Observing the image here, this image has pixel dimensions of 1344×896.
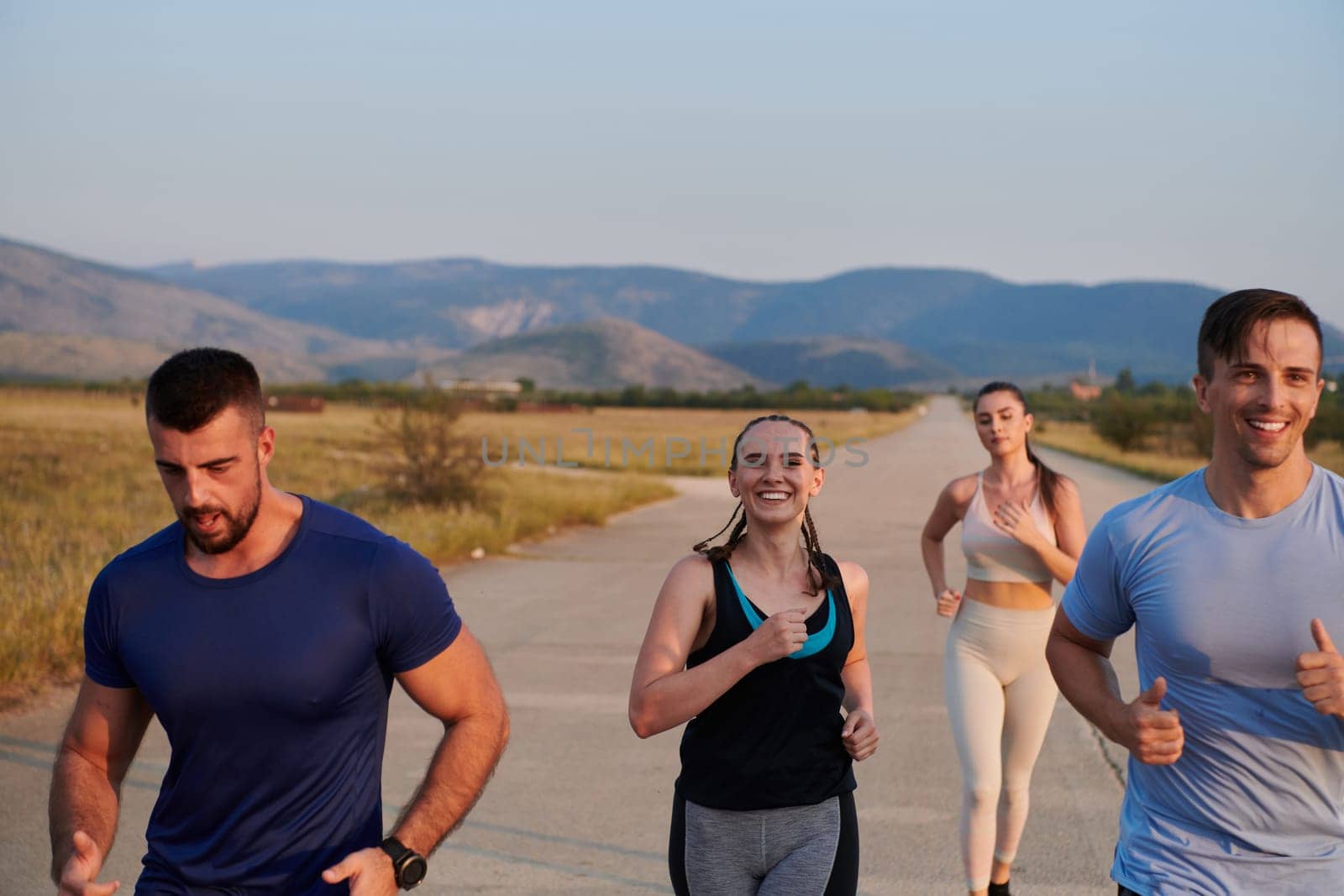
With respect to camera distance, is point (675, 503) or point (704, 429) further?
point (704, 429)

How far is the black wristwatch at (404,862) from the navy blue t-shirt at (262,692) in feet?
0.24

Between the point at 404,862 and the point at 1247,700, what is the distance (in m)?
1.88

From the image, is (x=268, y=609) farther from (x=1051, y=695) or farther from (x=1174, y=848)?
(x=1051, y=695)

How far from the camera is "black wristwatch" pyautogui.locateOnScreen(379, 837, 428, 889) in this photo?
294cm

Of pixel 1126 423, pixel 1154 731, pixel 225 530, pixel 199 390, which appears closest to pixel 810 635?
pixel 1154 731

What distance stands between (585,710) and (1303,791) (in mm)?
6249

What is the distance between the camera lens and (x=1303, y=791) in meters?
2.97

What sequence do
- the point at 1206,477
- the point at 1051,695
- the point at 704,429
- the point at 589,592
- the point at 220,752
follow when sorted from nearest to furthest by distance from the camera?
1. the point at 220,752
2. the point at 1206,477
3. the point at 1051,695
4. the point at 589,592
5. the point at 704,429

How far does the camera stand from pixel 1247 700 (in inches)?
118

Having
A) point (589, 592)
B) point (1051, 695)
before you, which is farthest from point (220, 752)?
point (589, 592)

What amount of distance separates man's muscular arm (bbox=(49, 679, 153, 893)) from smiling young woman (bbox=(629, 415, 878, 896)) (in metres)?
1.18

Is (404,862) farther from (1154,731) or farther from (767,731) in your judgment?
(1154,731)

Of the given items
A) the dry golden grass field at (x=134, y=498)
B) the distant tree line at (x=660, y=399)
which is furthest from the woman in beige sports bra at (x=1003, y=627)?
the distant tree line at (x=660, y=399)

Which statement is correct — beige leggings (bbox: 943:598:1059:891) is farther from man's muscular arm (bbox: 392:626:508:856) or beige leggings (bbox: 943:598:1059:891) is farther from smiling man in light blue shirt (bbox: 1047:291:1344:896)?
man's muscular arm (bbox: 392:626:508:856)
